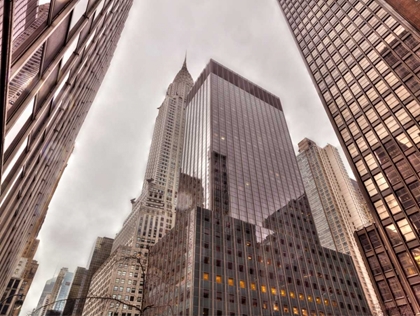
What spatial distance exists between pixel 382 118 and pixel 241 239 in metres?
52.3

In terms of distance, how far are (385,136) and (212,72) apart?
118586mm

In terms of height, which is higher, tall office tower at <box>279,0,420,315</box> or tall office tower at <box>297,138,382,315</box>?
tall office tower at <box>297,138,382,315</box>

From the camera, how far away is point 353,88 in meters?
59.6

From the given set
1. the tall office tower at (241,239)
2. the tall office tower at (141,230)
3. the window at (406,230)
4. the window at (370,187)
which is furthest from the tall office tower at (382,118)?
the tall office tower at (141,230)

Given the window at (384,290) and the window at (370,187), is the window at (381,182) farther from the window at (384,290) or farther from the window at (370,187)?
the window at (384,290)

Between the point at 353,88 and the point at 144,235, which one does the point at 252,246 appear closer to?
the point at 353,88

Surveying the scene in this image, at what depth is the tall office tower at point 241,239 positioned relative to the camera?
71.8 metres

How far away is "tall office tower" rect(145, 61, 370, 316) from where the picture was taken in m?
71.8

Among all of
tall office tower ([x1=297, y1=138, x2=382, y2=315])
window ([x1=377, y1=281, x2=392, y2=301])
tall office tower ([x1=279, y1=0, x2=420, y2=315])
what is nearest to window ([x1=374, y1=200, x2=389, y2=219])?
tall office tower ([x1=279, y1=0, x2=420, y2=315])

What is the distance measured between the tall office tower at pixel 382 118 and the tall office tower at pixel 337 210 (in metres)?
119

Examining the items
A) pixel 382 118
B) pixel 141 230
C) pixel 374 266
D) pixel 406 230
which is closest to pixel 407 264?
pixel 406 230

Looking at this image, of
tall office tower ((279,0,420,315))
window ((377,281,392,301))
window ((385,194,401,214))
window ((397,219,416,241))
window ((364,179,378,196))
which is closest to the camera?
window ((397,219,416,241))

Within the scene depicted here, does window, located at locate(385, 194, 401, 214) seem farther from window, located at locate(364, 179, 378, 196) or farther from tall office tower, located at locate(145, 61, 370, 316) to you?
tall office tower, located at locate(145, 61, 370, 316)

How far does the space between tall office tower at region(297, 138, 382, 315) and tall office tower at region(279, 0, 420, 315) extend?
4696 inches
